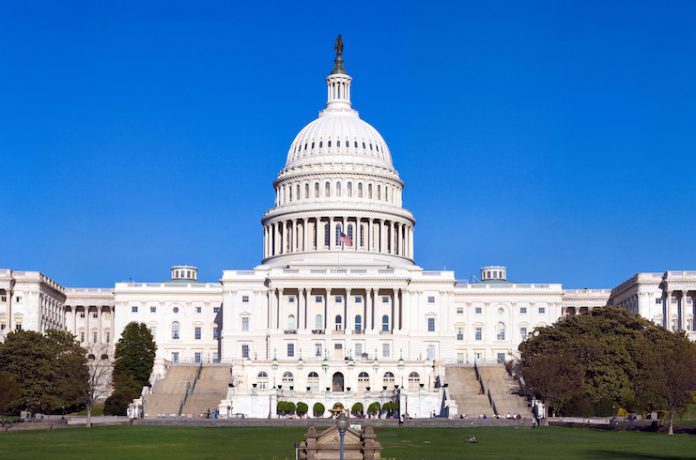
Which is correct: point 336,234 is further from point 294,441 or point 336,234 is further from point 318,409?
point 294,441

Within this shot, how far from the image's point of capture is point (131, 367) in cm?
14300

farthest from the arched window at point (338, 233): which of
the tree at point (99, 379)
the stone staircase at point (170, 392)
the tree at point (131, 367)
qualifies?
the tree at point (99, 379)

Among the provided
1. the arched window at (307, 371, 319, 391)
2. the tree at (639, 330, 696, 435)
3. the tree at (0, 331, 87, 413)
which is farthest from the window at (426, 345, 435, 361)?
the tree at (0, 331, 87, 413)

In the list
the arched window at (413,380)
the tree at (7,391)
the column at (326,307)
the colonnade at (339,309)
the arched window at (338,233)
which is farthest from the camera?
the arched window at (338,233)

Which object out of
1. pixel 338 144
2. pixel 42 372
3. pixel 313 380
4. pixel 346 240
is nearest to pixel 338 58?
pixel 338 144

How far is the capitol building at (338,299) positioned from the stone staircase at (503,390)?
17.9 ft

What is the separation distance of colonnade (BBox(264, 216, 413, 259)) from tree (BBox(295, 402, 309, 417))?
1845 inches

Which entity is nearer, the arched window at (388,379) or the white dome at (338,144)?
the arched window at (388,379)

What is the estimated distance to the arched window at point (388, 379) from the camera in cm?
14475

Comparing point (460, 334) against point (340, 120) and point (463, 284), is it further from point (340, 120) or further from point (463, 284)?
point (340, 120)

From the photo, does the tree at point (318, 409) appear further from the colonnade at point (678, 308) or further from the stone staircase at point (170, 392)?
the colonnade at point (678, 308)

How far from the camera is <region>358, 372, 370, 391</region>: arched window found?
145m

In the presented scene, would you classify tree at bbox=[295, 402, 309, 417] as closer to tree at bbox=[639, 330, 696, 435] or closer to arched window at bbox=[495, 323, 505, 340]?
tree at bbox=[639, 330, 696, 435]

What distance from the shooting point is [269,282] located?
549ft
